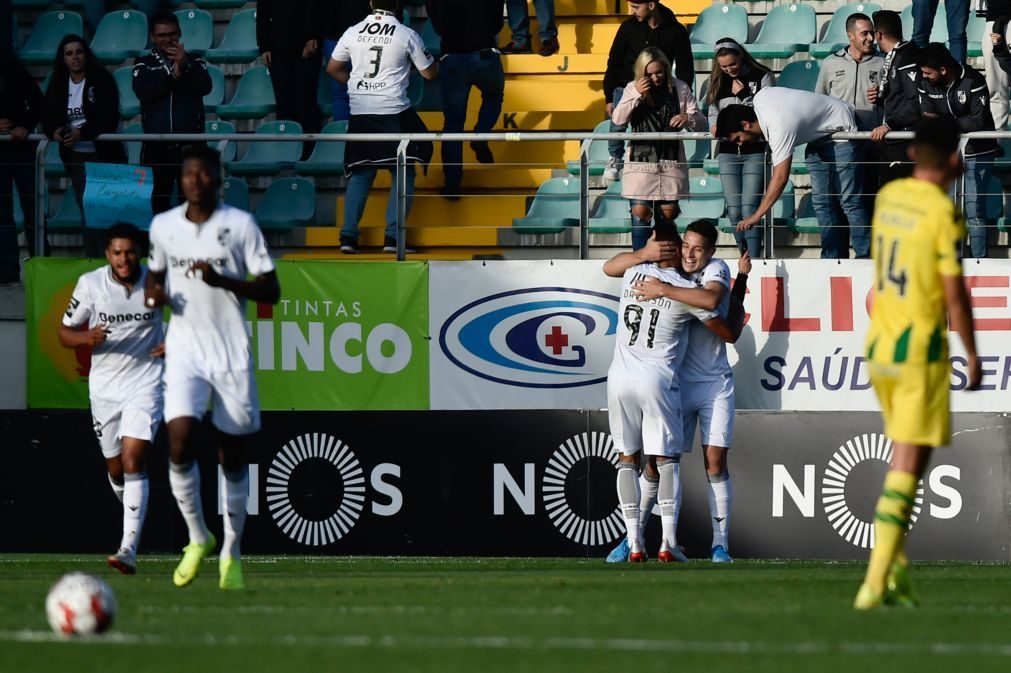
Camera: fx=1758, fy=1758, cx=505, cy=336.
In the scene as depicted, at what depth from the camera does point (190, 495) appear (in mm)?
9172

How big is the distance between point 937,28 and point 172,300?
9.87 metres

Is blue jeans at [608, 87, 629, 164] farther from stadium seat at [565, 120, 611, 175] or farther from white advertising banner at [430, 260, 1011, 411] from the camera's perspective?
white advertising banner at [430, 260, 1011, 411]

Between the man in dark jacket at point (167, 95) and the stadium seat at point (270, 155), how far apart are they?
1.15 meters

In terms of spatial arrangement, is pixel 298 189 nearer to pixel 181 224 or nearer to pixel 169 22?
pixel 169 22

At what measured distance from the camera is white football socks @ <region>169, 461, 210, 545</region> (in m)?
9.10

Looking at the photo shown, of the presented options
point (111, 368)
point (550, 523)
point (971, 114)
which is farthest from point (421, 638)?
point (971, 114)

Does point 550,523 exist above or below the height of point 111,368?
below

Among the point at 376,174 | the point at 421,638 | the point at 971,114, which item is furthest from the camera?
the point at 376,174

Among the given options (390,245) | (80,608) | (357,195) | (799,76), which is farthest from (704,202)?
(80,608)

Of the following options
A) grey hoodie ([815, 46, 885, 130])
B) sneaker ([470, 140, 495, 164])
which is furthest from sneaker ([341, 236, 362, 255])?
grey hoodie ([815, 46, 885, 130])

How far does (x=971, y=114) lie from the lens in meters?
13.9

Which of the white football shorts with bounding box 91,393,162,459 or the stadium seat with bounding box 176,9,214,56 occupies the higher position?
the stadium seat with bounding box 176,9,214,56

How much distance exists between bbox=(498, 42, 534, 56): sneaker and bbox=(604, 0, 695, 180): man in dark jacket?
204 cm

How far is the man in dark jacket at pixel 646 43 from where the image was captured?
1479cm
